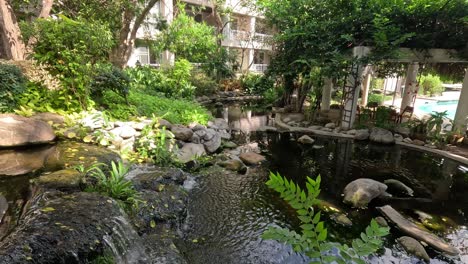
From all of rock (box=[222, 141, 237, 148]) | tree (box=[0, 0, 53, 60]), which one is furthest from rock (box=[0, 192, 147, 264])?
tree (box=[0, 0, 53, 60])

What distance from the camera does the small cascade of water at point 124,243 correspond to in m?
3.09

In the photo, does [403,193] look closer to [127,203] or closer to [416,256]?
[416,256]

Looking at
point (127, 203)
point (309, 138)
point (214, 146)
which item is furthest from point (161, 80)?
point (127, 203)

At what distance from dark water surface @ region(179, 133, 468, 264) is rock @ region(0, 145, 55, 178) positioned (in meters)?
2.96

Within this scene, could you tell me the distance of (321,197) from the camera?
5.93 metres

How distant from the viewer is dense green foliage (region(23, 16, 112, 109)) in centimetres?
598

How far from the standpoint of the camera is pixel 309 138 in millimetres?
9875

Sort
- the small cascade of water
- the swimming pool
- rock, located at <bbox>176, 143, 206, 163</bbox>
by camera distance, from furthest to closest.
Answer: the swimming pool, rock, located at <bbox>176, 143, 206, 163</bbox>, the small cascade of water

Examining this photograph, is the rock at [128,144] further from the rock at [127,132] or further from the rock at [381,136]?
the rock at [381,136]

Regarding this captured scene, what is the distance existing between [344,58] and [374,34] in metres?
1.23

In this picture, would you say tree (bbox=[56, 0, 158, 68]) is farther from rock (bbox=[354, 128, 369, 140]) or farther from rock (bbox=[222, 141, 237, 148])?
rock (bbox=[354, 128, 369, 140])

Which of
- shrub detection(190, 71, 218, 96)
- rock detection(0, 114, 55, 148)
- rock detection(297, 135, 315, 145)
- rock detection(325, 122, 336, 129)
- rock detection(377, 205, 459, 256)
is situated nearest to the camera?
rock detection(377, 205, 459, 256)

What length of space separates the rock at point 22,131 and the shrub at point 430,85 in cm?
2333

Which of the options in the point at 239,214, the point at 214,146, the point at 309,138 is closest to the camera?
the point at 239,214
